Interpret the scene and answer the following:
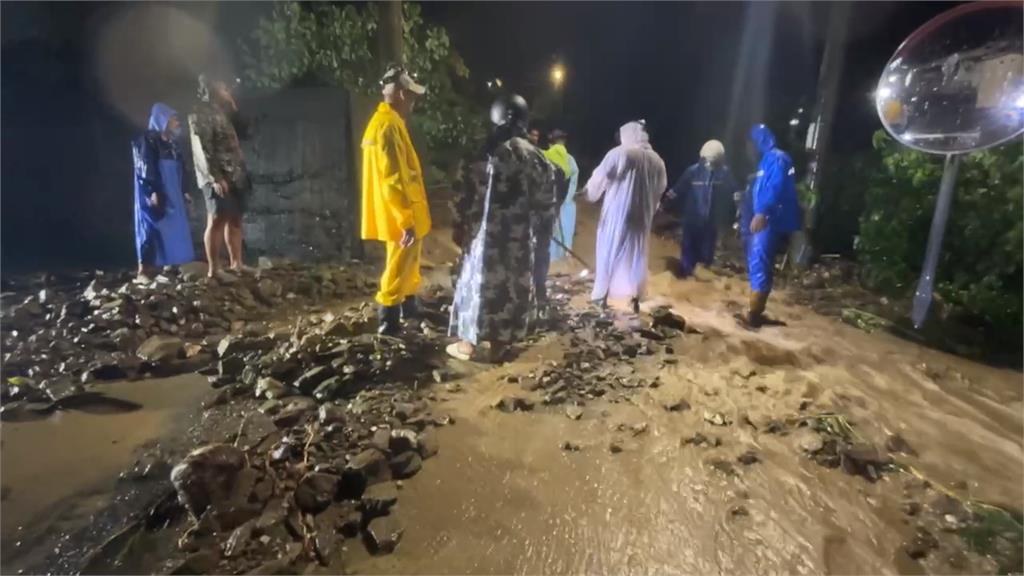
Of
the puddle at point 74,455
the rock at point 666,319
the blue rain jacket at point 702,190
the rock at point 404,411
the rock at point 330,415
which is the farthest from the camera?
the rock at point 666,319

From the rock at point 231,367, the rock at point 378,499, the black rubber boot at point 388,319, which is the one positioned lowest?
the rock at point 378,499

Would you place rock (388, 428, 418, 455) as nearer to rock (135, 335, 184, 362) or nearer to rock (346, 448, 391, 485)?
rock (346, 448, 391, 485)

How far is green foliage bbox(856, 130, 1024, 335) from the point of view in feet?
9.12

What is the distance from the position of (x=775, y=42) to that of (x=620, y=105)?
0.73m

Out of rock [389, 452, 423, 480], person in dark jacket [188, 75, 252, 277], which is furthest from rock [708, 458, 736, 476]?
person in dark jacket [188, 75, 252, 277]

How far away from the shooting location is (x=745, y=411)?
231cm

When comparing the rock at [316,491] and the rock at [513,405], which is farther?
the rock at [513,405]

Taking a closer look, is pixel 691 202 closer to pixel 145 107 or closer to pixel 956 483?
pixel 956 483

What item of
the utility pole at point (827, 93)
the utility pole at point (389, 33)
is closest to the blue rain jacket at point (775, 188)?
the utility pole at point (827, 93)

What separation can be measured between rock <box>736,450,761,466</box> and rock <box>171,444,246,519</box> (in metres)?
1.66

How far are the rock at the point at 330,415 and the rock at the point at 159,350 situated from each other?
25.6 inches

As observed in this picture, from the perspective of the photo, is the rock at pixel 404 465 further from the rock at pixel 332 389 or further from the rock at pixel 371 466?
Result: the rock at pixel 332 389

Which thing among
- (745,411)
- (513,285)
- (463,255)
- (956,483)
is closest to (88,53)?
(463,255)

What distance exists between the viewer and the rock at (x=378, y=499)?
1732 mm
